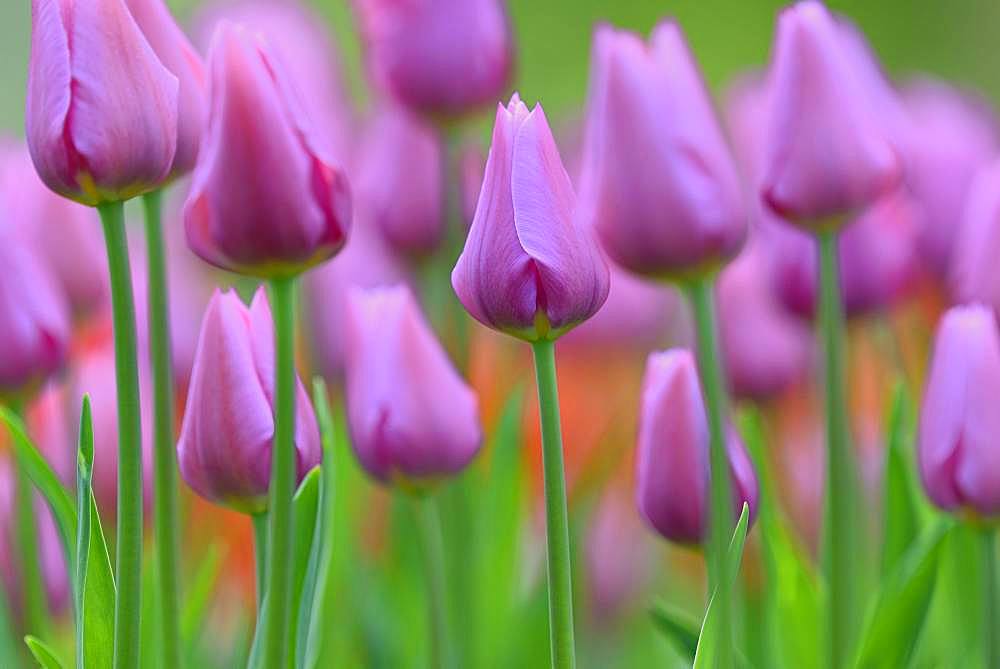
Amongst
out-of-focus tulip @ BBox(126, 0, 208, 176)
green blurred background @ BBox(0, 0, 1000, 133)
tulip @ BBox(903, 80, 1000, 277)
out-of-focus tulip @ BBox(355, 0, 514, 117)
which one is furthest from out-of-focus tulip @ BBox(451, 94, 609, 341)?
green blurred background @ BBox(0, 0, 1000, 133)

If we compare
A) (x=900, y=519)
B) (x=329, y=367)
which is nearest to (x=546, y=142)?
(x=900, y=519)

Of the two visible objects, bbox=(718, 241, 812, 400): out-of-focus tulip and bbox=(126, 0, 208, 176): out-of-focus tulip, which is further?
bbox=(718, 241, 812, 400): out-of-focus tulip

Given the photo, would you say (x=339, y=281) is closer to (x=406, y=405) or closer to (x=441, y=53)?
(x=441, y=53)

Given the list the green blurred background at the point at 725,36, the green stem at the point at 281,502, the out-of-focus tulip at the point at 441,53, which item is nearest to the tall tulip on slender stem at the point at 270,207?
the green stem at the point at 281,502

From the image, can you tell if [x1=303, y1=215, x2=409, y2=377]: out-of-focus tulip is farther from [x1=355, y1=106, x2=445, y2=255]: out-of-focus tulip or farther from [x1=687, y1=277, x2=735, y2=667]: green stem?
[x1=687, y1=277, x2=735, y2=667]: green stem

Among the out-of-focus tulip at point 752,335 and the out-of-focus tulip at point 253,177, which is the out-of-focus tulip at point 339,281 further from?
the out-of-focus tulip at point 253,177

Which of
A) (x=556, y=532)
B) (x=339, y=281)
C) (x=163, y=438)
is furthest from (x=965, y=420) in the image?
(x=339, y=281)
